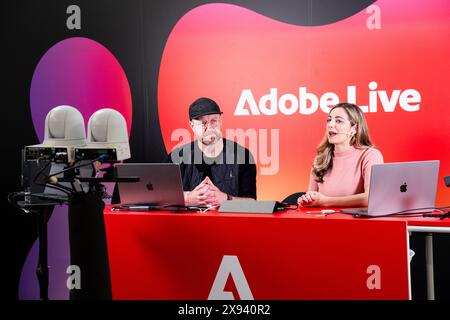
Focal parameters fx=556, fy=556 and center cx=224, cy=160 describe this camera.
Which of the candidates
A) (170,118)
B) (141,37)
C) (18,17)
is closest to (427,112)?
(170,118)

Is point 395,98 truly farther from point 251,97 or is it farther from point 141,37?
point 141,37

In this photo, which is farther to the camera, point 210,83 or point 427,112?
point 210,83

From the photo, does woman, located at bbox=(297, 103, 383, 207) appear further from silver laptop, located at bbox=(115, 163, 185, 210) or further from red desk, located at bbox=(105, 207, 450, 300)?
silver laptop, located at bbox=(115, 163, 185, 210)

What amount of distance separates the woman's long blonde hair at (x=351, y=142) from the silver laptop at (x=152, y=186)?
1145 mm

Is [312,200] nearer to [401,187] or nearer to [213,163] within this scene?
[401,187]

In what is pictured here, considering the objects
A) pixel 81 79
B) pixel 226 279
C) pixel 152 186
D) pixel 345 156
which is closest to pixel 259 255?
pixel 226 279

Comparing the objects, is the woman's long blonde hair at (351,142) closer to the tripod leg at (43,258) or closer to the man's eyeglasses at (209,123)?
the man's eyeglasses at (209,123)

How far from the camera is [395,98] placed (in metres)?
4.43

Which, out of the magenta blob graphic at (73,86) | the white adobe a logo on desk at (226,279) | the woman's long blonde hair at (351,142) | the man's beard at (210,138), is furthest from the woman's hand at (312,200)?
the magenta blob graphic at (73,86)

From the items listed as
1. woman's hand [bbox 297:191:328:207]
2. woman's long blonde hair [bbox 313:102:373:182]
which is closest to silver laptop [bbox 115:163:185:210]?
woman's hand [bbox 297:191:328:207]

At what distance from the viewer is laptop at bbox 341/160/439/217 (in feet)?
9.23

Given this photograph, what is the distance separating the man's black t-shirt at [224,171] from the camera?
13.8 ft
